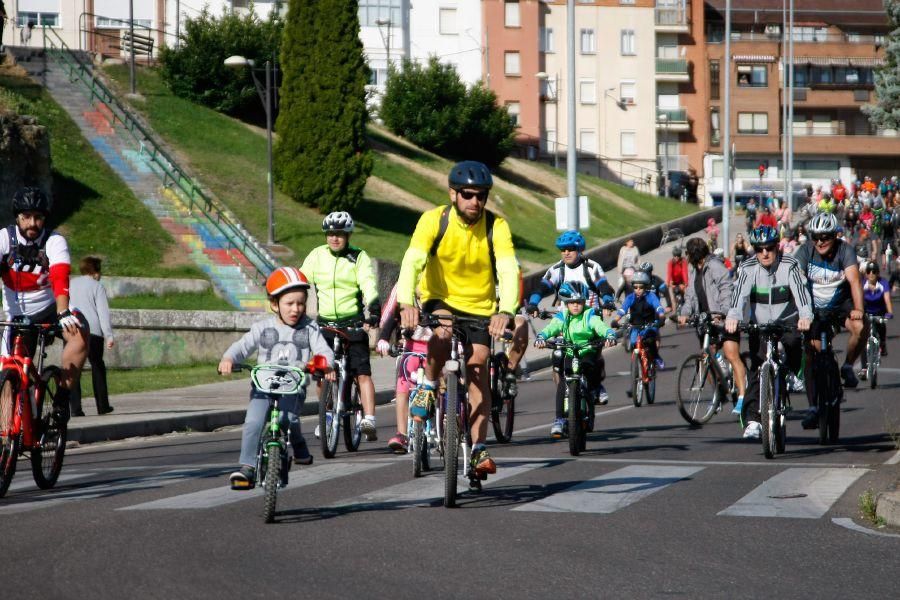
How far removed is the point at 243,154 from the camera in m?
42.8

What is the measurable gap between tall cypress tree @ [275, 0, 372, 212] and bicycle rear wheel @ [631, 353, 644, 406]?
22.2 m

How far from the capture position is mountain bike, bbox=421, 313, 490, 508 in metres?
8.81

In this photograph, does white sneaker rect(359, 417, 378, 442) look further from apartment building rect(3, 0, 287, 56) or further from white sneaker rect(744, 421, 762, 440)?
apartment building rect(3, 0, 287, 56)

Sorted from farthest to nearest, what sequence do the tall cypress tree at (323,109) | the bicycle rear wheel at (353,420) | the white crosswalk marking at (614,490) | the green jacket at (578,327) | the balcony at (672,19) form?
the balcony at (672,19)
the tall cypress tree at (323,109)
the green jacket at (578,327)
the bicycle rear wheel at (353,420)
the white crosswalk marking at (614,490)

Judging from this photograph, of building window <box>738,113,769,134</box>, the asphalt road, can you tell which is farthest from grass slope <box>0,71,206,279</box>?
building window <box>738,113,769,134</box>

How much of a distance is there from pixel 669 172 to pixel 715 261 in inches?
3042

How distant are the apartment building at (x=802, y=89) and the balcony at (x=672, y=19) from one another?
2293 millimetres

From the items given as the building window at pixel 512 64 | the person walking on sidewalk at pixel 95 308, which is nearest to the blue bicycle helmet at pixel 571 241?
the person walking on sidewalk at pixel 95 308

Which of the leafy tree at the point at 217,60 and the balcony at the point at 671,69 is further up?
the balcony at the point at 671,69

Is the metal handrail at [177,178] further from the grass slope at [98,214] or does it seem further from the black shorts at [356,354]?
the black shorts at [356,354]

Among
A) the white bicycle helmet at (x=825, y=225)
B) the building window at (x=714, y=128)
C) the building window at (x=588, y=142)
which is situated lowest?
the white bicycle helmet at (x=825, y=225)

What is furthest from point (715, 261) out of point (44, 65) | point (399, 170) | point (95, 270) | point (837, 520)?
point (399, 170)

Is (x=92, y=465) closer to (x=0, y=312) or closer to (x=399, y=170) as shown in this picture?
(x=0, y=312)

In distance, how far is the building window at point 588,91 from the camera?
8981 centimetres
